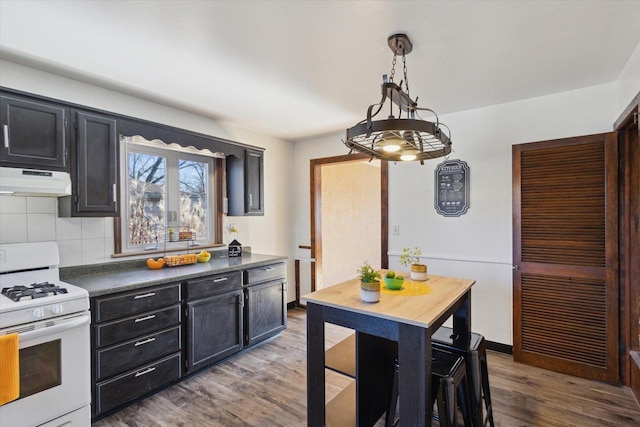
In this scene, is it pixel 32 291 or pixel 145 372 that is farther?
pixel 145 372

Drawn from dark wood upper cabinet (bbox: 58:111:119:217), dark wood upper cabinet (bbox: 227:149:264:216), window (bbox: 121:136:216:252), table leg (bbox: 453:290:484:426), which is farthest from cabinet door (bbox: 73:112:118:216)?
table leg (bbox: 453:290:484:426)

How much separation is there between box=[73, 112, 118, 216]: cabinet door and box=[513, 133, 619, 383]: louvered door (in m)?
3.48

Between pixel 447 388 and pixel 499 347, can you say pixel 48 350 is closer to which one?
pixel 447 388

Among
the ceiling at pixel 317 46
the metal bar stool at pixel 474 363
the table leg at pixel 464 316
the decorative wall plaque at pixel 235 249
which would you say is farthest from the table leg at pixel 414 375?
the decorative wall plaque at pixel 235 249

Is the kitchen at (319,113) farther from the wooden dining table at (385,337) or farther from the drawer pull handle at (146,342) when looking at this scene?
the wooden dining table at (385,337)

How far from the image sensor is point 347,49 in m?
2.12

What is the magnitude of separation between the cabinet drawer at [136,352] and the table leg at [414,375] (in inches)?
73.0

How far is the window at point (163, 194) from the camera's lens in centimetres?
301

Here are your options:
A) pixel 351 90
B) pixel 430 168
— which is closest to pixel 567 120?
pixel 430 168

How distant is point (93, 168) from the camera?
8.09ft

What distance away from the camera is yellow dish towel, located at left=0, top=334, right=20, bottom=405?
64.1 inches

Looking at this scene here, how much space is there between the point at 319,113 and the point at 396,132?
1.89 m

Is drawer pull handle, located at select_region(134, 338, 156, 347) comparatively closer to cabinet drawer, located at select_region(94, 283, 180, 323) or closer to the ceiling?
cabinet drawer, located at select_region(94, 283, 180, 323)

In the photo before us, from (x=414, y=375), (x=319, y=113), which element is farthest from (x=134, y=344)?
(x=319, y=113)
